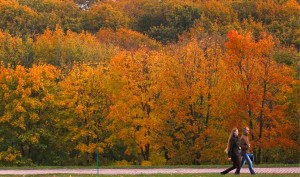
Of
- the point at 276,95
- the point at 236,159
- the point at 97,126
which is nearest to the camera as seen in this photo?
the point at 236,159

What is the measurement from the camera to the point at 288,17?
90875mm

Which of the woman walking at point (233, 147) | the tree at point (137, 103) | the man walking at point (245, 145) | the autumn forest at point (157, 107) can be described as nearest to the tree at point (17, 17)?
the autumn forest at point (157, 107)

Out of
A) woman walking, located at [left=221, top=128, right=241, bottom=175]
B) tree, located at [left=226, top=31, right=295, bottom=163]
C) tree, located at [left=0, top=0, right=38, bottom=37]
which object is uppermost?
tree, located at [left=0, top=0, right=38, bottom=37]

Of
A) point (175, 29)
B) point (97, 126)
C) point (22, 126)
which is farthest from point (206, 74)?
point (175, 29)

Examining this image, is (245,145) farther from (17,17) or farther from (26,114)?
(17,17)

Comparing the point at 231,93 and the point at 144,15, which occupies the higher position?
the point at 144,15

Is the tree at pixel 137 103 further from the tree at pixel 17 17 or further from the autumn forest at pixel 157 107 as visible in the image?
the tree at pixel 17 17

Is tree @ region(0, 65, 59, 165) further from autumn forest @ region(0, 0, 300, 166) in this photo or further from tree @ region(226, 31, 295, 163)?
tree @ region(226, 31, 295, 163)

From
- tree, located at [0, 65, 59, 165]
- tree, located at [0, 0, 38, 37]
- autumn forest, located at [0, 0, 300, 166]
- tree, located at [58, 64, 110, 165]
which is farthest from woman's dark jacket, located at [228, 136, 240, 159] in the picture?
tree, located at [0, 0, 38, 37]

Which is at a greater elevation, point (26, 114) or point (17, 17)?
point (17, 17)

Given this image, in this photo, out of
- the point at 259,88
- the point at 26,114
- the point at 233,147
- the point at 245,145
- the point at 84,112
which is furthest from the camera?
the point at 26,114

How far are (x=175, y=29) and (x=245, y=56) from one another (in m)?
51.3

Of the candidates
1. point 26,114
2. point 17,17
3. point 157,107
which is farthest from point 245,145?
point 17,17

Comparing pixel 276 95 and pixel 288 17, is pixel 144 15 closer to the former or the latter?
pixel 288 17
